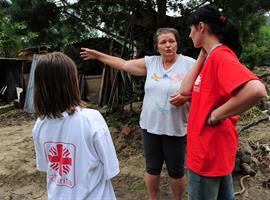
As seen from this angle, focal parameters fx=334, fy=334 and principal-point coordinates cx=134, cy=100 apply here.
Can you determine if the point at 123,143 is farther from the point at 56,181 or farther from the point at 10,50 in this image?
the point at 10,50

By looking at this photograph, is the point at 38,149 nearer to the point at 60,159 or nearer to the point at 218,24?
the point at 60,159

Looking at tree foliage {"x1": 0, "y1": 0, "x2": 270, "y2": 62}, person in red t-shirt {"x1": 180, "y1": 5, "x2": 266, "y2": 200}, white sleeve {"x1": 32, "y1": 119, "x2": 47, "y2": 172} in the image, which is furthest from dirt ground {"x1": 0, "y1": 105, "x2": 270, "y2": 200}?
white sleeve {"x1": 32, "y1": 119, "x2": 47, "y2": 172}

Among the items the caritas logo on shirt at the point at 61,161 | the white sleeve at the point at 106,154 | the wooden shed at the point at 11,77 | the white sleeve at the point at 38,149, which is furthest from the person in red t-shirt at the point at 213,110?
the wooden shed at the point at 11,77

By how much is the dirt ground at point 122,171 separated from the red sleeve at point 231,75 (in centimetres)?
207

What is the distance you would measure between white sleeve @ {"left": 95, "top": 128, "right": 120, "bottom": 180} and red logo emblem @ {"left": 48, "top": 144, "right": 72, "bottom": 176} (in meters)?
0.17

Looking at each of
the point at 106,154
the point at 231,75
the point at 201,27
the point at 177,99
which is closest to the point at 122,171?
the point at 177,99

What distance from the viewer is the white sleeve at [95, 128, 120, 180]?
1.65 meters

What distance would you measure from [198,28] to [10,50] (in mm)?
12178

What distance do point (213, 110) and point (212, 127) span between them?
0.10 m

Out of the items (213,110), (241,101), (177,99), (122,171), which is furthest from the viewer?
(122,171)

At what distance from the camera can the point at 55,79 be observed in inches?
63.6

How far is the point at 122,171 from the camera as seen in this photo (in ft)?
13.4

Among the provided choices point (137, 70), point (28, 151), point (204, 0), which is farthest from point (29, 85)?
point (137, 70)

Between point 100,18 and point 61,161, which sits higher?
point 100,18
